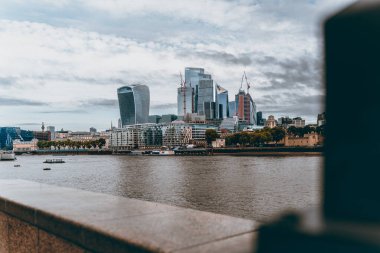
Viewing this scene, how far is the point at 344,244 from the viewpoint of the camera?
3.45 feet

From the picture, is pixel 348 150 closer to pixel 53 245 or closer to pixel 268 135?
pixel 53 245

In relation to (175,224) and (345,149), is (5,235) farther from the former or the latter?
(345,149)

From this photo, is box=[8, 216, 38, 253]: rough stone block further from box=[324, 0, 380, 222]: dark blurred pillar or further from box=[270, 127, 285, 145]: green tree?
box=[270, 127, 285, 145]: green tree

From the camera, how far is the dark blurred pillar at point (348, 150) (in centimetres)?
111

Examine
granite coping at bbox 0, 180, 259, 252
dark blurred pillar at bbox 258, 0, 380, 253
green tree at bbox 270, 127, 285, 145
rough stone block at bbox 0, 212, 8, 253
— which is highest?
green tree at bbox 270, 127, 285, 145

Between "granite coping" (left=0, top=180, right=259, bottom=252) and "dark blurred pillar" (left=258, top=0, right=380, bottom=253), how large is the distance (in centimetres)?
89

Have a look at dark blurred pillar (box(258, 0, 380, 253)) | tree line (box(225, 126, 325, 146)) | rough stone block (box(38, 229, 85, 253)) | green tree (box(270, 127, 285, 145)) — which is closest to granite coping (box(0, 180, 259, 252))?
rough stone block (box(38, 229, 85, 253))

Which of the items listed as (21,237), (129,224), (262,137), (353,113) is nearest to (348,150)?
(353,113)

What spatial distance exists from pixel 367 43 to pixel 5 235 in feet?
14.1

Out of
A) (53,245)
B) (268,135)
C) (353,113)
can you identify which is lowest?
(53,245)

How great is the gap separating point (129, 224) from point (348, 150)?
6.56 ft

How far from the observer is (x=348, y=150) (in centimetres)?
119

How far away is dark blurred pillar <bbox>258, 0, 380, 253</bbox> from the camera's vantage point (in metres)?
1.11

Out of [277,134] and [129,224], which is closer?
[129,224]
